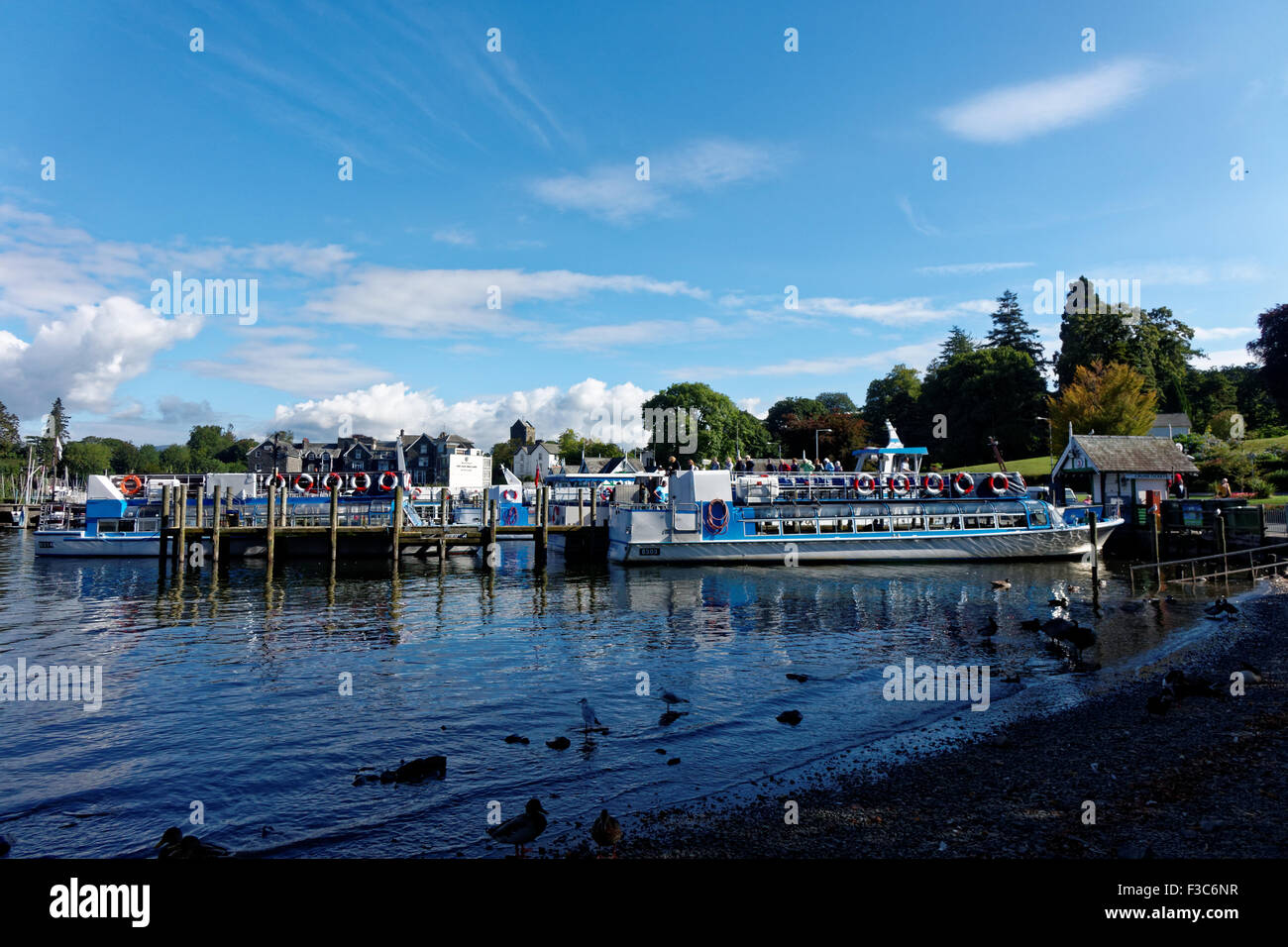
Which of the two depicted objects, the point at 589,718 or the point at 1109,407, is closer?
the point at 589,718

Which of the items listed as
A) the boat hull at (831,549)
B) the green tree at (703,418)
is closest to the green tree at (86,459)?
the green tree at (703,418)

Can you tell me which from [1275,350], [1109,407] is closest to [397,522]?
[1109,407]

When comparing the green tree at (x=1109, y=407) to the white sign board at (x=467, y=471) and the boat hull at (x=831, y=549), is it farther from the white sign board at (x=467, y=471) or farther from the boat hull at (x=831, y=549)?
the white sign board at (x=467, y=471)

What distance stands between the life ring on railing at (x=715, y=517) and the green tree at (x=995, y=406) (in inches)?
2451

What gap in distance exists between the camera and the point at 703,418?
345ft

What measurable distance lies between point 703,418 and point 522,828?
96158 mm

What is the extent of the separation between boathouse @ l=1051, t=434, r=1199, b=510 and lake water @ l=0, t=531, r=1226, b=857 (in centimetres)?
1880

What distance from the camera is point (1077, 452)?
5206 cm

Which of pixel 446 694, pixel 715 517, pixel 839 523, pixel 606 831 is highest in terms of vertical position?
pixel 715 517

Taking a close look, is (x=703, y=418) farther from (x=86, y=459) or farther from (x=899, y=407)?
(x=86, y=459)

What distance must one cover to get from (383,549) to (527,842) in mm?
43916
